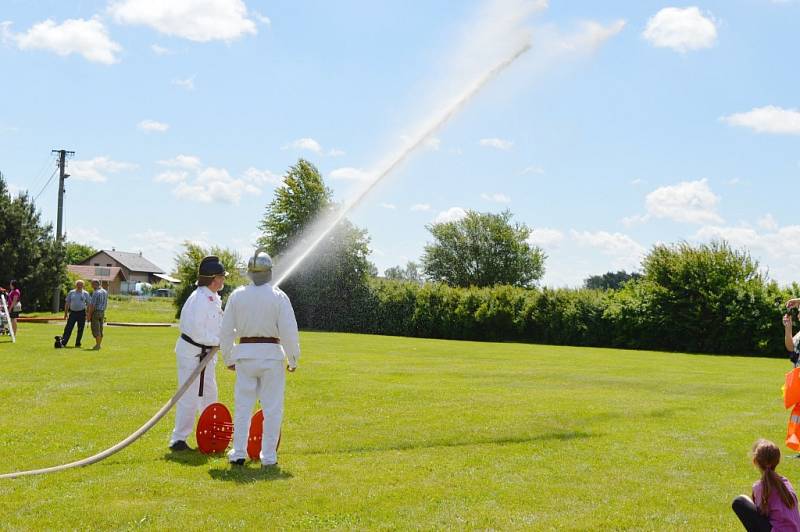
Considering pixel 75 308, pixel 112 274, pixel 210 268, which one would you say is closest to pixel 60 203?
pixel 75 308

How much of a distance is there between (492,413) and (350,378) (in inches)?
216

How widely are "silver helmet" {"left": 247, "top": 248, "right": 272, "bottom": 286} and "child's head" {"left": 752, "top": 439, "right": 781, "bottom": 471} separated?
5156mm

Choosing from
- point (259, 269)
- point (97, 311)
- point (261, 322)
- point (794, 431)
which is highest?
point (259, 269)

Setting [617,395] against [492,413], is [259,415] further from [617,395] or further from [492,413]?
[617,395]

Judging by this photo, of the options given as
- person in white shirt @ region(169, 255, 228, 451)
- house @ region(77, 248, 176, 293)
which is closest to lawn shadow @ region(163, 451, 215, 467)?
person in white shirt @ region(169, 255, 228, 451)

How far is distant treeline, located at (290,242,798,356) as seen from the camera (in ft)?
116

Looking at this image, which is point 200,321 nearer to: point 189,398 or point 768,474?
point 189,398

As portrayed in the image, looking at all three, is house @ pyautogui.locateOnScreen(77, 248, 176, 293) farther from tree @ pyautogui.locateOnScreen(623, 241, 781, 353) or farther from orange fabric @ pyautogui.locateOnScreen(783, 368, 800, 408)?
orange fabric @ pyautogui.locateOnScreen(783, 368, 800, 408)

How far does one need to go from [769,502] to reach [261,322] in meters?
5.13

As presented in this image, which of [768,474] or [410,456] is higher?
[768,474]

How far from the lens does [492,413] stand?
12164mm

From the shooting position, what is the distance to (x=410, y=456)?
8.98m

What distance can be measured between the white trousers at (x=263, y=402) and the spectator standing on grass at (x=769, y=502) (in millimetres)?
4748

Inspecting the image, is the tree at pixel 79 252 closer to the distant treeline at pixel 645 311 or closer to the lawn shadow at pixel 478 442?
the distant treeline at pixel 645 311
